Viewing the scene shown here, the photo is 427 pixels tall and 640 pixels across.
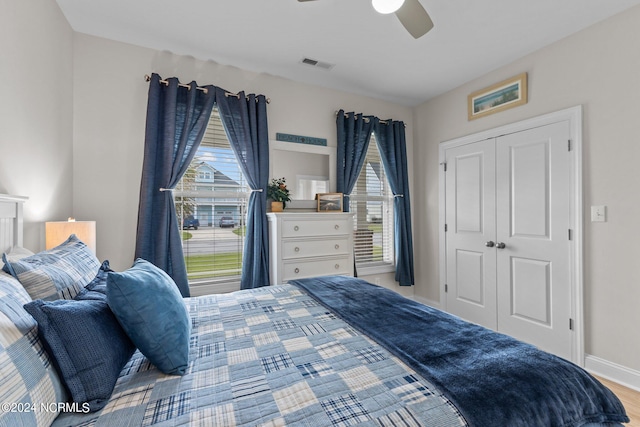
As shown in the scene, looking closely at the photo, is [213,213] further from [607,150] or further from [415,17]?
[607,150]

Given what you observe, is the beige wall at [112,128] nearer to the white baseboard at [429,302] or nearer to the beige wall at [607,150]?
the beige wall at [607,150]

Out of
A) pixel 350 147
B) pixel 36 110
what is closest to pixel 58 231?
pixel 36 110

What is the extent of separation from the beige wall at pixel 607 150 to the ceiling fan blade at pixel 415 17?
1636 millimetres

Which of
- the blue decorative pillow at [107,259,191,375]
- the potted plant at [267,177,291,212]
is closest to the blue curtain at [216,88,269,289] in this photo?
the potted plant at [267,177,291,212]

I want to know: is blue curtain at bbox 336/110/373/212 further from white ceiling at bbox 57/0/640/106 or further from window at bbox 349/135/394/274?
white ceiling at bbox 57/0/640/106

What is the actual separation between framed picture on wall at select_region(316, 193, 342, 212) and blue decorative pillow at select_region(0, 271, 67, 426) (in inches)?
99.8

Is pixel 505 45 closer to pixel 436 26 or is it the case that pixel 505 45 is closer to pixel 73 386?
pixel 436 26

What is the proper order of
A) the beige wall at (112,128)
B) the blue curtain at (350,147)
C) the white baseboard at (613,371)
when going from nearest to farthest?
the white baseboard at (613,371)
the beige wall at (112,128)
the blue curtain at (350,147)

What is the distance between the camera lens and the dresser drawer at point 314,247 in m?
2.76

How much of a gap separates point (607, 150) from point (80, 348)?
3.31 metres

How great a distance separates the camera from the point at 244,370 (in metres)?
0.97

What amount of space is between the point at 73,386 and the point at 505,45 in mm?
3539

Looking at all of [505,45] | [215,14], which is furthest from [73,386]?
[505,45]

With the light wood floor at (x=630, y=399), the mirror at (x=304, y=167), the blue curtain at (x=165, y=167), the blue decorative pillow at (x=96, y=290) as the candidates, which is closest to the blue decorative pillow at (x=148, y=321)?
the blue decorative pillow at (x=96, y=290)
